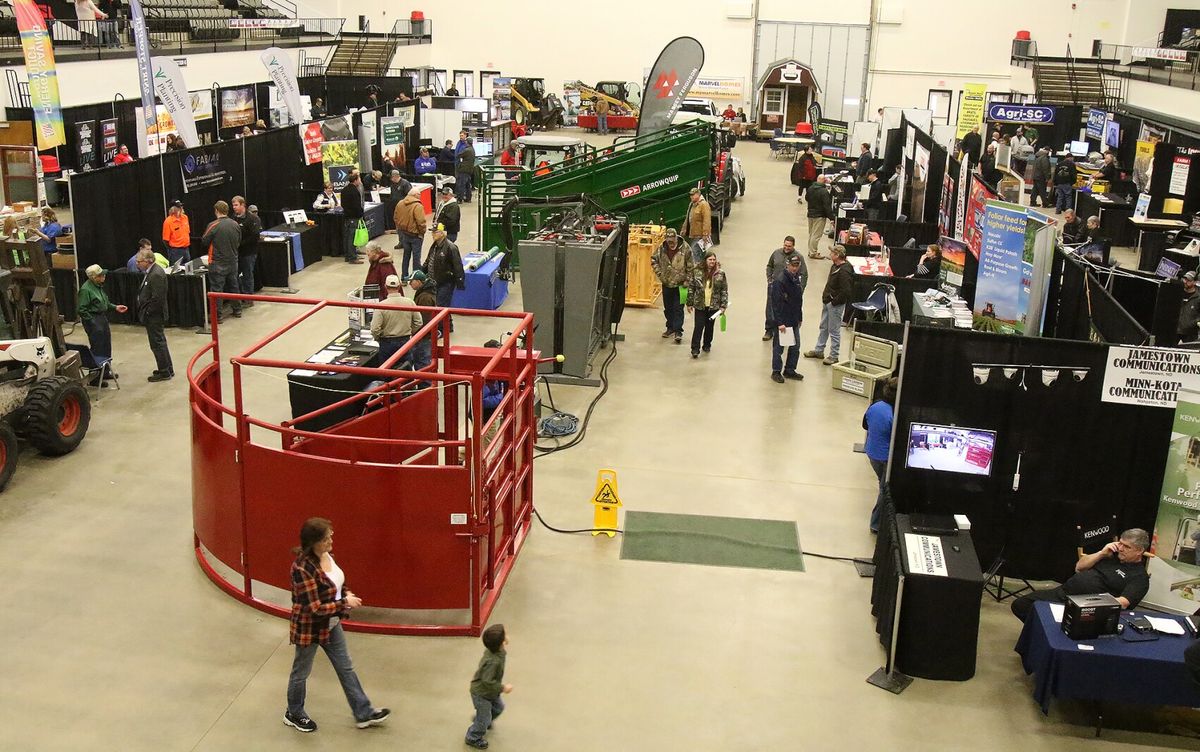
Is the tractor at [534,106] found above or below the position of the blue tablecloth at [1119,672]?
above

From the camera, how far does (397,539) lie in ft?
27.3

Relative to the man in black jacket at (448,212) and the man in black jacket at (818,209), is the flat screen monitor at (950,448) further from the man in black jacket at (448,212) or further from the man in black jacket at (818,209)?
the man in black jacket at (818,209)

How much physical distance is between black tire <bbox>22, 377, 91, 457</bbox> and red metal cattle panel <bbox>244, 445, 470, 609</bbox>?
405 centimetres

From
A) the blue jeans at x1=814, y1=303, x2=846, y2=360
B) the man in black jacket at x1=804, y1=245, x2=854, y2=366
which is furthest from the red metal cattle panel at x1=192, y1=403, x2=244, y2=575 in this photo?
the blue jeans at x1=814, y1=303, x2=846, y2=360

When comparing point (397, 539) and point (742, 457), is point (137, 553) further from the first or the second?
point (742, 457)

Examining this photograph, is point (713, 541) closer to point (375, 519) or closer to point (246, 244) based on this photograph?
Answer: point (375, 519)

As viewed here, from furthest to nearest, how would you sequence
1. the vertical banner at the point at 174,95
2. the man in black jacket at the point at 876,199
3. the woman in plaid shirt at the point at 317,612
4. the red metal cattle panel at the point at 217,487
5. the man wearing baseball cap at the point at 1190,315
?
the man in black jacket at the point at 876,199 → the vertical banner at the point at 174,95 → the man wearing baseball cap at the point at 1190,315 → the red metal cattle panel at the point at 217,487 → the woman in plaid shirt at the point at 317,612

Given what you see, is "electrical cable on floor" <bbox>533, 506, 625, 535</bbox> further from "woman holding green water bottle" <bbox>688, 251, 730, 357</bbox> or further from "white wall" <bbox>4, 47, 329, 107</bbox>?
"white wall" <bbox>4, 47, 329, 107</bbox>

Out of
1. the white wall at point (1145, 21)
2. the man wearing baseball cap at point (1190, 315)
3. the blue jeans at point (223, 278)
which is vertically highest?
the white wall at point (1145, 21)

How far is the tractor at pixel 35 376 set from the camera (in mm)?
11289

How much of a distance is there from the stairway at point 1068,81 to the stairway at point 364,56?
1013 inches

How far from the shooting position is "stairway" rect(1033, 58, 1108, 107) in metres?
39.3

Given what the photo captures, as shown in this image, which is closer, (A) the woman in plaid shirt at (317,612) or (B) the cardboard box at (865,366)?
(A) the woman in plaid shirt at (317,612)

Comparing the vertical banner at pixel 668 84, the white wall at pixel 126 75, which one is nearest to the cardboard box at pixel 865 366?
the vertical banner at pixel 668 84
